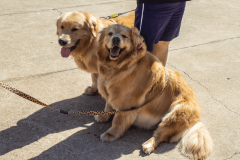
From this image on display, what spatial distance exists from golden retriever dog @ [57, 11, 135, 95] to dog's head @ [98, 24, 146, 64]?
607 millimetres

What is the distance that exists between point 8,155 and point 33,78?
171cm

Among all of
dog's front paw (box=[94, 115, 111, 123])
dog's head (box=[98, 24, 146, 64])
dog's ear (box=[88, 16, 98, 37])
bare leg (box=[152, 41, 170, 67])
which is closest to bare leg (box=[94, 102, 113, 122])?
dog's front paw (box=[94, 115, 111, 123])

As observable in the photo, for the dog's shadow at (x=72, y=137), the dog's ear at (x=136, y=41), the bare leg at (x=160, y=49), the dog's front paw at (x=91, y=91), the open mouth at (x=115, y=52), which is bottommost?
the dog's shadow at (x=72, y=137)

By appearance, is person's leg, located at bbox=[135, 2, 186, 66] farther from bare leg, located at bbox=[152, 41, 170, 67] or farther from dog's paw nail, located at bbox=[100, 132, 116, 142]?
dog's paw nail, located at bbox=[100, 132, 116, 142]

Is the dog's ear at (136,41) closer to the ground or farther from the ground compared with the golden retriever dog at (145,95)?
farther from the ground

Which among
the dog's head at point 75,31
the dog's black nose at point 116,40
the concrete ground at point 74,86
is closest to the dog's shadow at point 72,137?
the concrete ground at point 74,86

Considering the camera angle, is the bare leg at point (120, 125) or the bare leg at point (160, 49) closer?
the bare leg at point (120, 125)

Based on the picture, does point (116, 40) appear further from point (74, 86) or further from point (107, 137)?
point (74, 86)

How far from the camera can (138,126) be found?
122 inches

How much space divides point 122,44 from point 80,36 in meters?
0.89

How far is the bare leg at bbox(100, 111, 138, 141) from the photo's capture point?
2840mm

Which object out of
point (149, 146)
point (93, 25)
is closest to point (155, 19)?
point (93, 25)

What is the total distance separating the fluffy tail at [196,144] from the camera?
2.57 metres

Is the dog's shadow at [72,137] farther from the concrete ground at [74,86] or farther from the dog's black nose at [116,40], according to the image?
the dog's black nose at [116,40]
